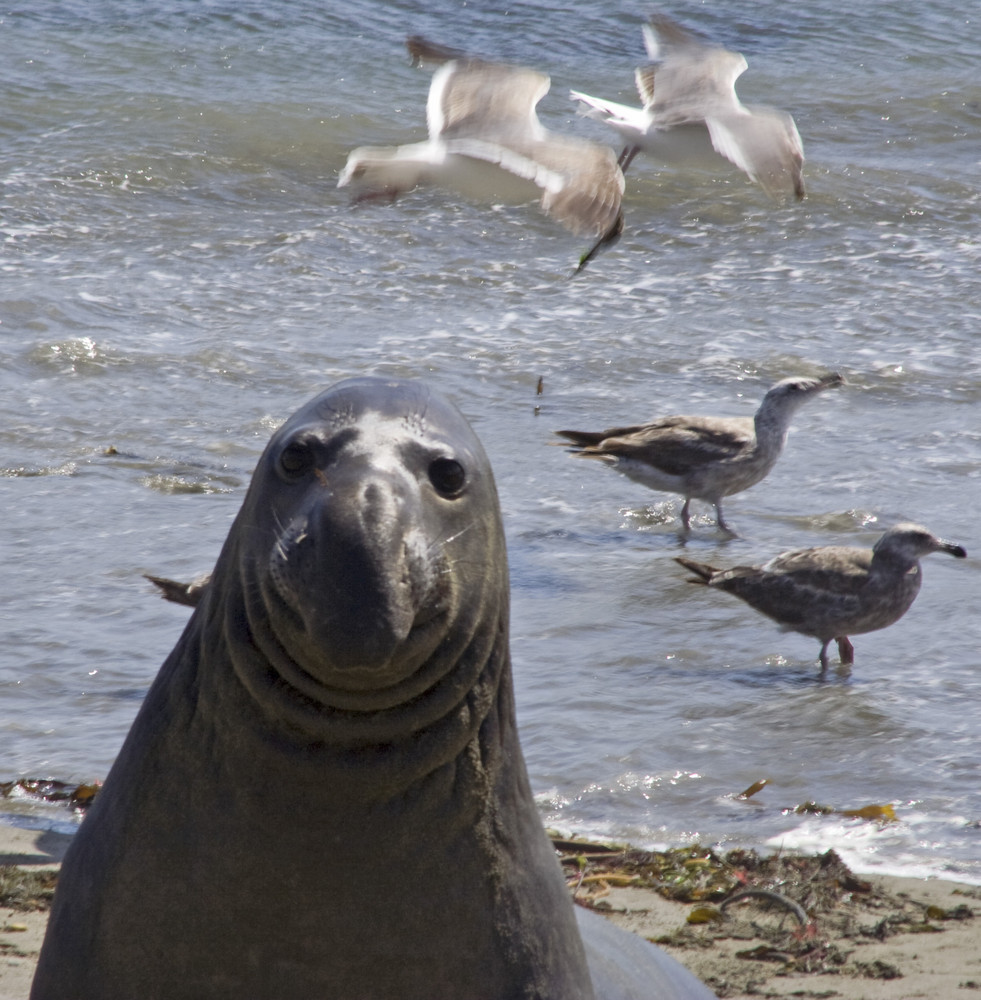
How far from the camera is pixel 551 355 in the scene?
10648 mm

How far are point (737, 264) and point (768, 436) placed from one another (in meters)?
5.32

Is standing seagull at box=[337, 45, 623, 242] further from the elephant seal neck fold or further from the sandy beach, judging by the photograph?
the sandy beach

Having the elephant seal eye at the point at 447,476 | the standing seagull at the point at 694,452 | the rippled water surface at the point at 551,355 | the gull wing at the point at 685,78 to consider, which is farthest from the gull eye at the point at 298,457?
the standing seagull at the point at 694,452

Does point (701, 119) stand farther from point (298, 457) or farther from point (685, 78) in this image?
point (298, 457)

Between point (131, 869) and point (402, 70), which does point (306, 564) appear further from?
point (402, 70)

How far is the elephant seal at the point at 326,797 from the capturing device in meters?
2.00

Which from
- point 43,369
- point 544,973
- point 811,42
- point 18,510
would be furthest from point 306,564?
point 811,42

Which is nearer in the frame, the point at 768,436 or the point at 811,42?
the point at 768,436

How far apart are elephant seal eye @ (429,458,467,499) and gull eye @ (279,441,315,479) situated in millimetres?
162

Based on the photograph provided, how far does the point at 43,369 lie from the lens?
31.4ft

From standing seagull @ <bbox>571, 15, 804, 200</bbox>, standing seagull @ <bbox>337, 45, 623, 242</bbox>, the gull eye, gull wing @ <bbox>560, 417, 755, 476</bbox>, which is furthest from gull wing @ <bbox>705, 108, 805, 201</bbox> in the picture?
gull wing @ <bbox>560, 417, 755, 476</bbox>

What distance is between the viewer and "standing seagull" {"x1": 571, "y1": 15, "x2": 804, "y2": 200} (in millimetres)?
3676

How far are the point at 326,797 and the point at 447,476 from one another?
0.46m

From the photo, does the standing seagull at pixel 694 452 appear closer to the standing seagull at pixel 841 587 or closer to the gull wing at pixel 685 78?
the standing seagull at pixel 841 587
